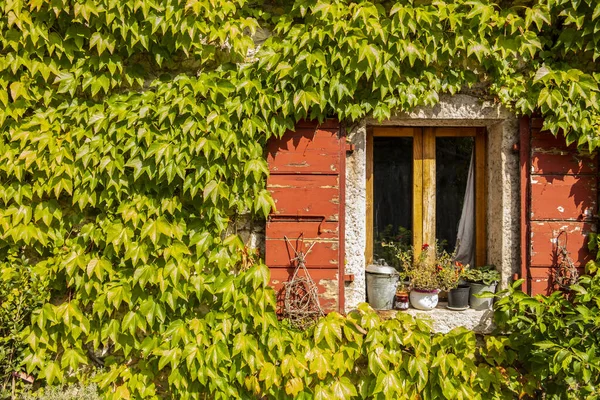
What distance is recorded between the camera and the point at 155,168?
319 centimetres

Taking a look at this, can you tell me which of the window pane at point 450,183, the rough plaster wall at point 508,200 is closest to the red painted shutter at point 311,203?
the window pane at point 450,183

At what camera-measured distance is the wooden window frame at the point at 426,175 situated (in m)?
3.61

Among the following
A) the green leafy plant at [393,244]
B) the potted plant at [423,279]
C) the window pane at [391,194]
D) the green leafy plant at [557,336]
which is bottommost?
the green leafy plant at [557,336]

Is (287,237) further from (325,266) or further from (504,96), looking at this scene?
(504,96)

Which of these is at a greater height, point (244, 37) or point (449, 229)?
point (244, 37)

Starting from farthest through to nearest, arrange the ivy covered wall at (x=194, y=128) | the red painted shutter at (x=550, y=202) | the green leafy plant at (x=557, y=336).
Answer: the red painted shutter at (x=550, y=202), the ivy covered wall at (x=194, y=128), the green leafy plant at (x=557, y=336)

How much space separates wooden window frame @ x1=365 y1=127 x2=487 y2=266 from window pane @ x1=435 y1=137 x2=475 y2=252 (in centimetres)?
9

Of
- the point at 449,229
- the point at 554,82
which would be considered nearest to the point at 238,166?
the point at 449,229

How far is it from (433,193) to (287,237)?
3.80ft

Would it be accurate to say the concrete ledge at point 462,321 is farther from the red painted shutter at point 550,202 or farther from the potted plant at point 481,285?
the red painted shutter at point 550,202

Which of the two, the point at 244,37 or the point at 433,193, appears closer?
the point at 244,37

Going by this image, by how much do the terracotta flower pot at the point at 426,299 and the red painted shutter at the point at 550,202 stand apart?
0.62 metres

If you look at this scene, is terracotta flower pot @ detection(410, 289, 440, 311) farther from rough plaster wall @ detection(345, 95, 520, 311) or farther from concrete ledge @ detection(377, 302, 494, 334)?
rough plaster wall @ detection(345, 95, 520, 311)

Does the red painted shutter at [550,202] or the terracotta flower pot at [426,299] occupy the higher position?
the red painted shutter at [550,202]
